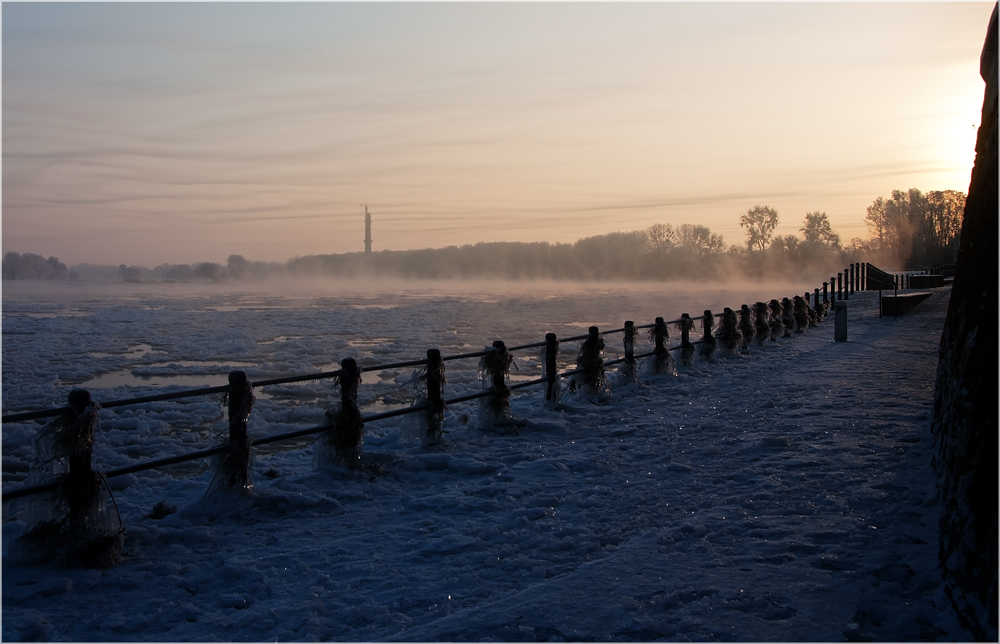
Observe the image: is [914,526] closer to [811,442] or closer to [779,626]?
[779,626]

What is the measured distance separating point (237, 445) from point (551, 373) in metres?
5.80

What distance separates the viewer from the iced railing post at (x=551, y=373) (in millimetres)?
11031

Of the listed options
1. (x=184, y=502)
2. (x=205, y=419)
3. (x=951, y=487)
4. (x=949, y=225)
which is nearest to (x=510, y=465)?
(x=184, y=502)

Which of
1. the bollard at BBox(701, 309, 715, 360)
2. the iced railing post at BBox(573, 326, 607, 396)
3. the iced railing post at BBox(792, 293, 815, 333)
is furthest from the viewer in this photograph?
the iced railing post at BBox(792, 293, 815, 333)

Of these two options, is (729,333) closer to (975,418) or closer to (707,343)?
(707,343)

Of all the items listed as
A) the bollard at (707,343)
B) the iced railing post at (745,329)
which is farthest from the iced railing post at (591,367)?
the iced railing post at (745,329)

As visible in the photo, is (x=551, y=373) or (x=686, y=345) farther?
(x=686, y=345)

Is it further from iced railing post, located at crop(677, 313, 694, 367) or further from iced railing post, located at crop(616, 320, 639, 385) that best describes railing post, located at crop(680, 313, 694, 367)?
iced railing post, located at crop(616, 320, 639, 385)

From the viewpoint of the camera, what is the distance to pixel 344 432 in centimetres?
732

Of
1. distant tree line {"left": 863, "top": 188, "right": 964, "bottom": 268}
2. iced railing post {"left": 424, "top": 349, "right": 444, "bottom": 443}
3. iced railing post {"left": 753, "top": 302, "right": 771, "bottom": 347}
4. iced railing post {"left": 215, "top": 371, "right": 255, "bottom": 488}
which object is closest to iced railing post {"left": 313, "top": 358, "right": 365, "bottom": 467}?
iced railing post {"left": 215, "top": 371, "right": 255, "bottom": 488}

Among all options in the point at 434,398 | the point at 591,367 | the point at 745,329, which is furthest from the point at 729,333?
the point at 434,398

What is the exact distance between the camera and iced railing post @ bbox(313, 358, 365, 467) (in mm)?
7301

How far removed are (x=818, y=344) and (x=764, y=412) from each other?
11419 mm

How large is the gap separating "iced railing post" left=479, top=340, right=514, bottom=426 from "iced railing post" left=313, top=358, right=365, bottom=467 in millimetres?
2536
